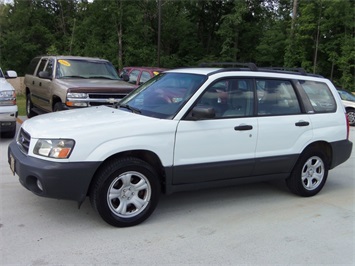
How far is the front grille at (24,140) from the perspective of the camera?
417 cm

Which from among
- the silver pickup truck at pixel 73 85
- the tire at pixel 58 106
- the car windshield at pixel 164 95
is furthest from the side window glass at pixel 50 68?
the car windshield at pixel 164 95

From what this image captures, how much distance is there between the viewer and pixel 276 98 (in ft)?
17.0

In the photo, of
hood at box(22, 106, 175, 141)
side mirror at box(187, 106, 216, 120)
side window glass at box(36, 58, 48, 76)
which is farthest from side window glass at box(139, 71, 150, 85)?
side mirror at box(187, 106, 216, 120)

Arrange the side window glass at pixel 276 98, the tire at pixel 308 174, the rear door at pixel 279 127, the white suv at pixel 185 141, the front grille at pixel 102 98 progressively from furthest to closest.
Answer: the front grille at pixel 102 98 → the tire at pixel 308 174 → the side window glass at pixel 276 98 → the rear door at pixel 279 127 → the white suv at pixel 185 141

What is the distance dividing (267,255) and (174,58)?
108 ft

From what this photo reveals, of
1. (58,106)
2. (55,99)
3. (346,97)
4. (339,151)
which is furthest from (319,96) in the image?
(346,97)

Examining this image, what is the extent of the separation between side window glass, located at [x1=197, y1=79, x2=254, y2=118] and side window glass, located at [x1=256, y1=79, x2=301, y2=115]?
6.8 inches

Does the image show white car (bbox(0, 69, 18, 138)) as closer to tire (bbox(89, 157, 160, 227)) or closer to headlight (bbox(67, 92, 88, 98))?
headlight (bbox(67, 92, 88, 98))

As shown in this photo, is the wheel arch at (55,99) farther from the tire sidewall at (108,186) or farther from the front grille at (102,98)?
the tire sidewall at (108,186)

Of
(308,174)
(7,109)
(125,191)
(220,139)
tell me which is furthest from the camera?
(7,109)

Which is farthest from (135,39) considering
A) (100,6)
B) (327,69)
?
(327,69)

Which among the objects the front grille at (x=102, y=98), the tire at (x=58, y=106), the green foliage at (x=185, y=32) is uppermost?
the green foliage at (x=185, y=32)

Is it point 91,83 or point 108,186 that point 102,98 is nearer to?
point 91,83

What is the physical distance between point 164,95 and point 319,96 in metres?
2.40
